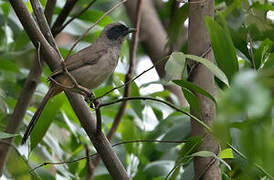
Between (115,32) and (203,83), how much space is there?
5.56 ft

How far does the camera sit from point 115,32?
371 centimetres

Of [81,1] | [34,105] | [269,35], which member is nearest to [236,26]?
[269,35]

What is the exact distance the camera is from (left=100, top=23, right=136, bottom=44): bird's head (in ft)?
11.8

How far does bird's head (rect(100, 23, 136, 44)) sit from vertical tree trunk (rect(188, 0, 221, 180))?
4.36 feet

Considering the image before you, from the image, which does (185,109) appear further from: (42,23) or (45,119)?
(42,23)

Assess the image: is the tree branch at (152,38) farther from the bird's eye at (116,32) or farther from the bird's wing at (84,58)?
the bird's wing at (84,58)

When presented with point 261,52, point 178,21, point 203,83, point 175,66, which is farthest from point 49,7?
point 175,66

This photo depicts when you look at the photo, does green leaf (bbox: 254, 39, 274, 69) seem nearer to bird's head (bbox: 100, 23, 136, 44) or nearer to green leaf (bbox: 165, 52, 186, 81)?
green leaf (bbox: 165, 52, 186, 81)

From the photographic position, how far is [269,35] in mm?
2354

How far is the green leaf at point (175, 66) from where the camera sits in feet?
5.36

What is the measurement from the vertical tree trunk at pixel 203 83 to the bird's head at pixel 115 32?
1328 mm

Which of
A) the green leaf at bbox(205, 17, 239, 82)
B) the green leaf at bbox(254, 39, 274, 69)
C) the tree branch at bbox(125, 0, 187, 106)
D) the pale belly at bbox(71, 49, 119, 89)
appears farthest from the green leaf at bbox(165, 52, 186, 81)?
the tree branch at bbox(125, 0, 187, 106)

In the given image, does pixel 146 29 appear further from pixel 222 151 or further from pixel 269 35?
pixel 222 151

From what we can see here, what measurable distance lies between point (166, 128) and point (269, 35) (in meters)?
1.03
